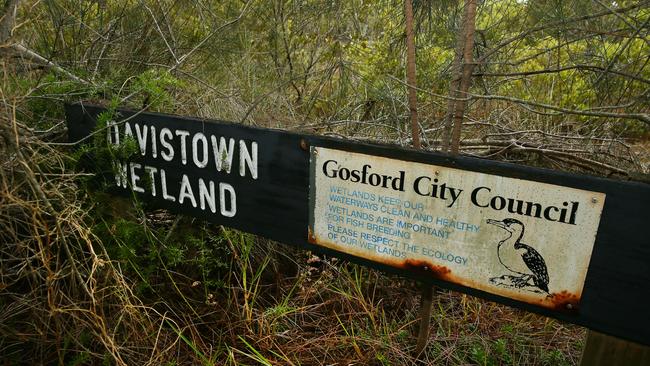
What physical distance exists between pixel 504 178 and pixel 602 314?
0.47m

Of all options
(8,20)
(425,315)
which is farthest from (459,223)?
(8,20)

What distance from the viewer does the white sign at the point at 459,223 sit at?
1343mm

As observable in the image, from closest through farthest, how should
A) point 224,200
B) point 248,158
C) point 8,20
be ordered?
point 248,158 < point 224,200 < point 8,20

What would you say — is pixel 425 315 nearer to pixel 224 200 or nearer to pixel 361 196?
pixel 361 196

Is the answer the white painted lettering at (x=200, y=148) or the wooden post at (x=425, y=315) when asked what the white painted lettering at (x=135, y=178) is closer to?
the white painted lettering at (x=200, y=148)

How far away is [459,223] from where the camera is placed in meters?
1.50

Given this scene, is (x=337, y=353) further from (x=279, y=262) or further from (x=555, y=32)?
(x=555, y=32)

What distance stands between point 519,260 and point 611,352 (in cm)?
36

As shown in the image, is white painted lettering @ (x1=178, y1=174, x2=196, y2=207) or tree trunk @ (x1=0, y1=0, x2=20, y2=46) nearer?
white painted lettering @ (x1=178, y1=174, x2=196, y2=207)

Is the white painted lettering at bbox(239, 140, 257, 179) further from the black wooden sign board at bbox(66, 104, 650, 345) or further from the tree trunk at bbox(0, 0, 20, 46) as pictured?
the tree trunk at bbox(0, 0, 20, 46)

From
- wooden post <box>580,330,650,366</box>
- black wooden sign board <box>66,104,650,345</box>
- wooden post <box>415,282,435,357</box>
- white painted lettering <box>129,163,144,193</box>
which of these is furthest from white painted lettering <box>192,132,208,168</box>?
A: wooden post <box>580,330,650,366</box>

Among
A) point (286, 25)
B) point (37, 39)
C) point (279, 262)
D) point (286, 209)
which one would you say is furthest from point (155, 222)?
point (286, 25)

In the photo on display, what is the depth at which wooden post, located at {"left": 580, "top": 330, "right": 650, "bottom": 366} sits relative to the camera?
1.31 metres

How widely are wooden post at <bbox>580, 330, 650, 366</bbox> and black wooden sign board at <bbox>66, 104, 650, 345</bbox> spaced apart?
4 cm
